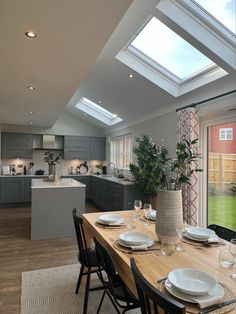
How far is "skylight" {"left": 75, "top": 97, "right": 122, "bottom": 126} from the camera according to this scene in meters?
6.89

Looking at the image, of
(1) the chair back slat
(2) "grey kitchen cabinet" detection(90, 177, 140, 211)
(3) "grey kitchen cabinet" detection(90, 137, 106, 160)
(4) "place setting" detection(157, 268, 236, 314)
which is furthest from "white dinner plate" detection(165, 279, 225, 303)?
(3) "grey kitchen cabinet" detection(90, 137, 106, 160)

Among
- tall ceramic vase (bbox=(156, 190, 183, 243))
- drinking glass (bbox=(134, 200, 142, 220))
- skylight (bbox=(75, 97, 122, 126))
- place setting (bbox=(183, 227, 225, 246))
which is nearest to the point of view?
tall ceramic vase (bbox=(156, 190, 183, 243))

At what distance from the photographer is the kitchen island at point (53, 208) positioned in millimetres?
4086

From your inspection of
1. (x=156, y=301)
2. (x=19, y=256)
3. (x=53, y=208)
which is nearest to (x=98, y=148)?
(x=53, y=208)

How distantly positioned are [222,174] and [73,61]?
2.60m

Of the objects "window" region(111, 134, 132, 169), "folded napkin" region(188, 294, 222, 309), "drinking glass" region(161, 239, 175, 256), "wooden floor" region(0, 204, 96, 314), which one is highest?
"window" region(111, 134, 132, 169)

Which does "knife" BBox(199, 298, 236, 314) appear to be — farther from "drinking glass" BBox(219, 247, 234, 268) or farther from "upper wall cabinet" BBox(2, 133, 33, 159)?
"upper wall cabinet" BBox(2, 133, 33, 159)

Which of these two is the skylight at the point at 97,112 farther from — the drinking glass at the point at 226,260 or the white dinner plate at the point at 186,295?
the white dinner plate at the point at 186,295

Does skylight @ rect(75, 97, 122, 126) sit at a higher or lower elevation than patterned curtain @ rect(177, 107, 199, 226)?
higher

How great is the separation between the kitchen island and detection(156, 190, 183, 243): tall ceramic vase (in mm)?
2813

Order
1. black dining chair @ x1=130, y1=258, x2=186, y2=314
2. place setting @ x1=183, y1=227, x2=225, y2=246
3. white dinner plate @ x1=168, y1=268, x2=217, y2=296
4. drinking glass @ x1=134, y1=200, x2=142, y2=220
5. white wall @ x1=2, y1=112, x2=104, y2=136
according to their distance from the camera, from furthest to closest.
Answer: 1. white wall @ x1=2, y1=112, x2=104, y2=136
2. drinking glass @ x1=134, y1=200, x2=142, y2=220
3. place setting @ x1=183, y1=227, x2=225, y2=246
4. white dinner plate @ x1=168, y1=268, x2=217, y2=296
5. black dining chair @ x1=130, y1=258, x2=186, y2=314

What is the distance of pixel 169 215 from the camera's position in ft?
5.54

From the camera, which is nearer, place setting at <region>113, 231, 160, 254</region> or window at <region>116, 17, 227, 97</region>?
place setting at <region>113, 231, 160, 254</region>

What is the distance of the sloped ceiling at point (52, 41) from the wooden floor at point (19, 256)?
Answer: 8.14ft
